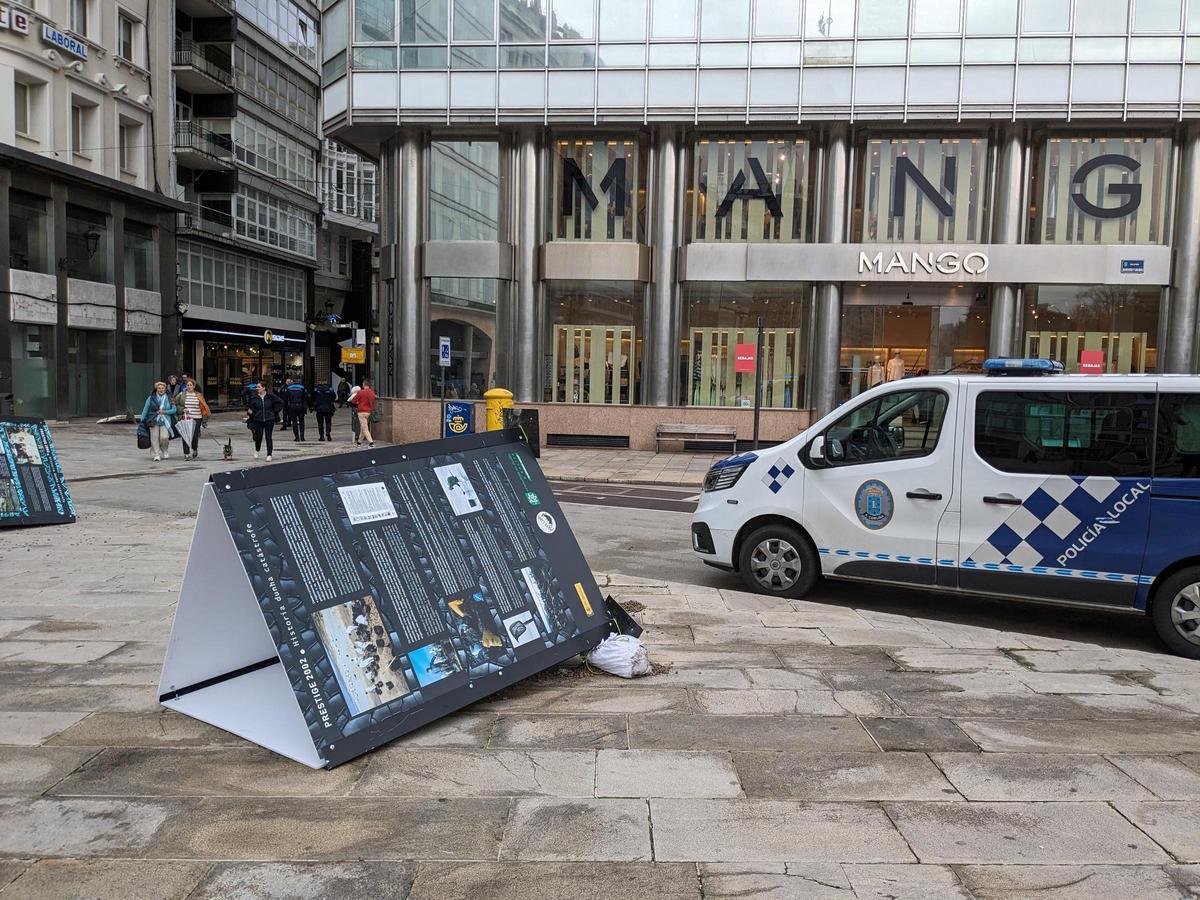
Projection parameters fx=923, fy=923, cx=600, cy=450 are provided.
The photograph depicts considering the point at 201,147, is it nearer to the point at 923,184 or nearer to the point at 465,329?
the point at 465,329

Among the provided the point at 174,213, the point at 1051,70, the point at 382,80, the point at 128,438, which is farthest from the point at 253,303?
the point at 1051,70

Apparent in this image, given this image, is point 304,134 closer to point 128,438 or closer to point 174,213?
point 174,213

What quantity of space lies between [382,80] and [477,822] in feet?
79.2

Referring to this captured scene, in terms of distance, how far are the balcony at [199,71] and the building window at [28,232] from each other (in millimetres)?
11383

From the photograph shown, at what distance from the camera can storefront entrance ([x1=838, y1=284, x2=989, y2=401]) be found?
80.6ft

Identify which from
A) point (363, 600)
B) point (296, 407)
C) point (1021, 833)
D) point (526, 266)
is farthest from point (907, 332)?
point (363, 600)

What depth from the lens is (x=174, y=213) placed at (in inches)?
1436

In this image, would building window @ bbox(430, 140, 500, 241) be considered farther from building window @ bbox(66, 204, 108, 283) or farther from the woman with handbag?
building window @ bbox(66, 204, 108, 283)

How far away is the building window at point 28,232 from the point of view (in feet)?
95.3

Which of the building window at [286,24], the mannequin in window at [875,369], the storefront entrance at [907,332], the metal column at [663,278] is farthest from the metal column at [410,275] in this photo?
the building window at [286,24]

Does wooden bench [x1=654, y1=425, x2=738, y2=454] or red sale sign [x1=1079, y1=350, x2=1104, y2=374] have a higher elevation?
red sale sign [x1=1079, y1=350, x2=1104, y2=374]

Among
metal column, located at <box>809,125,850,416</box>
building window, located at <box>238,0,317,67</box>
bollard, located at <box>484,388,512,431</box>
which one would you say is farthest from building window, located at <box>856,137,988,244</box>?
building window, located at <box>238,0,317,67</box>

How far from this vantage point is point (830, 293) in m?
24.4

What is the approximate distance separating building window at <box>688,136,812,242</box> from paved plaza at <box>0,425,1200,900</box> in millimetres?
19472
